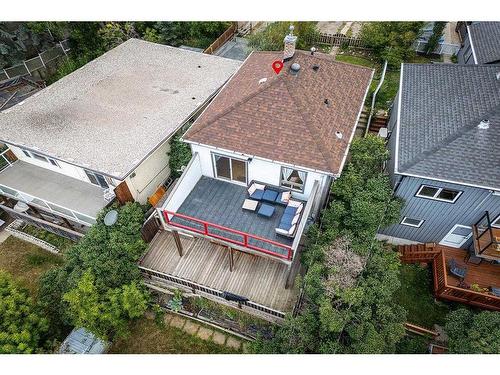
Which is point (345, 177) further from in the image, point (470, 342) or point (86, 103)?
point (86, 103)

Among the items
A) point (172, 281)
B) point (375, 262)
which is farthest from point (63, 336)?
point (375, 262)

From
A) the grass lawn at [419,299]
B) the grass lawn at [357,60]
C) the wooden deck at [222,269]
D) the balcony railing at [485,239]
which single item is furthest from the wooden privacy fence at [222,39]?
the balcony railing at [485,239]

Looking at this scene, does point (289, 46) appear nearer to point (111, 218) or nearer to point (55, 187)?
point (111, 218)

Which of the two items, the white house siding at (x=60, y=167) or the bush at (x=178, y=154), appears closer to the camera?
the bush at (x=178, y=154)

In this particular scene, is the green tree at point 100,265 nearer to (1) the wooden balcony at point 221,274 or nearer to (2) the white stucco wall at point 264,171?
(1) the wooden balcony at point 221,274

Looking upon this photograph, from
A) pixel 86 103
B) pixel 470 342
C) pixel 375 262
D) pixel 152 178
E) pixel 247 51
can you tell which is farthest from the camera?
pixel 247 51

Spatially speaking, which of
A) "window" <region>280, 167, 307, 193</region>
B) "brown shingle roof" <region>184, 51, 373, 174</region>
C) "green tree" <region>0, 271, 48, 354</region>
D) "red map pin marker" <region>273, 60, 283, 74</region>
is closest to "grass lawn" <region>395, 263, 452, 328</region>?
"window" <region>280, 167, 307, 193</region>
